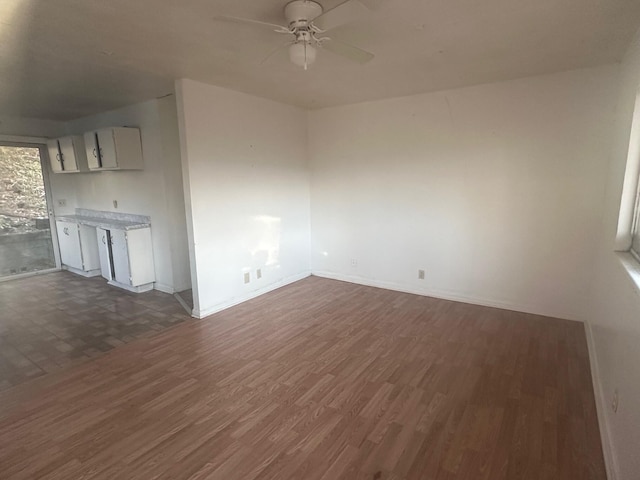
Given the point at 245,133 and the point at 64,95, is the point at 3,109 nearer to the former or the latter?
the point at 64,95

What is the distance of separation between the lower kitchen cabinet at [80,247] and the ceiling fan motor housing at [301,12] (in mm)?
5118

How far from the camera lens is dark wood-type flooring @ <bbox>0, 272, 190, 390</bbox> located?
293 cm

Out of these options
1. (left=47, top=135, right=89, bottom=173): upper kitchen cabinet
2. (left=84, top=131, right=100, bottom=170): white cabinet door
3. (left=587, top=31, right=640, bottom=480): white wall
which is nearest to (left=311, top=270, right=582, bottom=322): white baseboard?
(left=587, top=31, right=640, bottom=480): white wall

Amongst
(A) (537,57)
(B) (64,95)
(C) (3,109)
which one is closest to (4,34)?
(B) (64,95)

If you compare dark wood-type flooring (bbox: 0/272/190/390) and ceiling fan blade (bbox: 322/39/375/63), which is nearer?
ceiling fan blade (bbox: 322/39/375/63)

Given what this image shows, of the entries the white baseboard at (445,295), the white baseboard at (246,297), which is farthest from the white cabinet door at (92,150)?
the white baseboard at (445,295)

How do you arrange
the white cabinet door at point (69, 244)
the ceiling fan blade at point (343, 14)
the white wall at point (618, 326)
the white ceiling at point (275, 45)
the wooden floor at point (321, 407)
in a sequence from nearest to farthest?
the white wall at point (618, 326), the ceiling fan blade at point (343, 14), the wooden floor at point (321, 407), the white ceiling at point (275, 45), the white cabinet door at point (69, 244)

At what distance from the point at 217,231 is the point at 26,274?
13.5ft

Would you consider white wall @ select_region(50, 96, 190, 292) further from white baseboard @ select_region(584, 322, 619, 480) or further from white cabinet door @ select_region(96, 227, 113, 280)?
white baseboard @ select_region(584, 322, 619, 480)

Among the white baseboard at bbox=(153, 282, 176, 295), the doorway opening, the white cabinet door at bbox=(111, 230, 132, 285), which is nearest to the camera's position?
the white cabinet door at bbox=(111, 230, 132, 285)

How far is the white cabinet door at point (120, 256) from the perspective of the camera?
4520 millimetres

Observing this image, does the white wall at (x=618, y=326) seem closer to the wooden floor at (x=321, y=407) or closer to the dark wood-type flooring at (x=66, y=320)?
the wooden floor at (x=321, y=407)

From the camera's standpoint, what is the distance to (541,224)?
3502mm

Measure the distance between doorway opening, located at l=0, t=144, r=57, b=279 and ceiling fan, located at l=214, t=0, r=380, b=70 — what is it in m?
5.64
